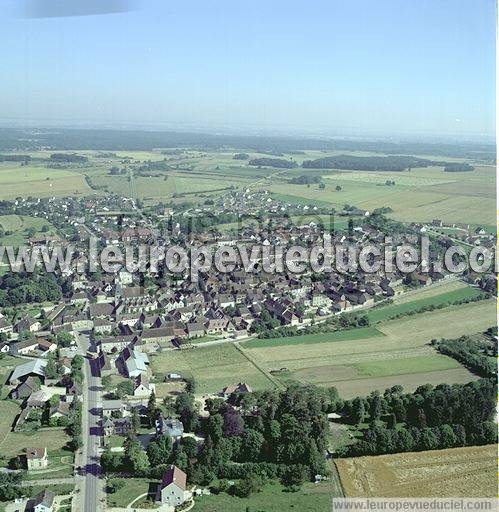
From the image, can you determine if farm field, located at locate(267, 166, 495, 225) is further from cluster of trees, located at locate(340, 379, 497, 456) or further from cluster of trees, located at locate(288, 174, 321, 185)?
cluster of trees, located at locate(340, 379, 497, 456)

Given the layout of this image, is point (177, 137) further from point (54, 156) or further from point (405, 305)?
point (405, 305)

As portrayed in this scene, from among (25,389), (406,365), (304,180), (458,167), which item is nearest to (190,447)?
(25,389)

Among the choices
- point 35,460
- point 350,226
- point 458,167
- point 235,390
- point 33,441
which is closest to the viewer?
point 35,460

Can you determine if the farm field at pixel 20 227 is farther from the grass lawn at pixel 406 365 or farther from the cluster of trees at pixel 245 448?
the cluster of trees at pixel 245 448

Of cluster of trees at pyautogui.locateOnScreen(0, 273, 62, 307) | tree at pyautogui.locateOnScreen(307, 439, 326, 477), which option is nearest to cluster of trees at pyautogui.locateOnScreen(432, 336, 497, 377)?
tree at pyautogui.locateOnScreen(307, 439, 326, 477)

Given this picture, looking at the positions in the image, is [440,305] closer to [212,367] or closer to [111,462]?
[212,367]

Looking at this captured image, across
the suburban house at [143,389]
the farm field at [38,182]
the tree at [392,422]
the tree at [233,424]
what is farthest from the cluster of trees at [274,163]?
the tree at [233,424]
